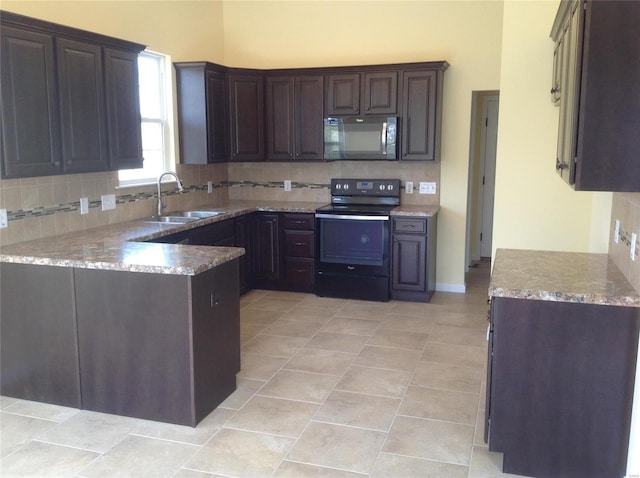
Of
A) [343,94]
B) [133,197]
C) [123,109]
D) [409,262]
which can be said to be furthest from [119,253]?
[343,94]

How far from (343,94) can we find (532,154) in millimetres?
2233

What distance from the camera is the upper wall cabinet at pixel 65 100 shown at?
10.4ft

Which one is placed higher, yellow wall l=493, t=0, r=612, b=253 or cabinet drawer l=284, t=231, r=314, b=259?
yellow wall l=493, t=0, r=612, b=253

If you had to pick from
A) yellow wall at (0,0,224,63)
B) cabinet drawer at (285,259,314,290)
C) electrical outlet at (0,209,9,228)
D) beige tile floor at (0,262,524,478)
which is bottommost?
beige tile floor at (0,262,524,478)

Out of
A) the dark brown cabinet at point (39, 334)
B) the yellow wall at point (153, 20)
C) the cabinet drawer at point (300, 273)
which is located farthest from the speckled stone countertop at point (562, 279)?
the yellow wall at point (153, 20)

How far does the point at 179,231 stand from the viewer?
4367 millimetres

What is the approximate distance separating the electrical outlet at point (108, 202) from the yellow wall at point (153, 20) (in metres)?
1.23

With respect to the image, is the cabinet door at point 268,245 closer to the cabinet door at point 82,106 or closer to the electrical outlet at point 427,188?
the electrical outlet at point 427,188

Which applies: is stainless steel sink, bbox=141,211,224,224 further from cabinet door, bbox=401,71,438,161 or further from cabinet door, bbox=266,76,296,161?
cabinet door, bbox=401,71,438,161

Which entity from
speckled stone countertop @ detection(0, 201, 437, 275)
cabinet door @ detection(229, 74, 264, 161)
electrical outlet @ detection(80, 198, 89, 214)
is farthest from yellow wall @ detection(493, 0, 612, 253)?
electrical outlet @ detection(80, 198, 89, 214)

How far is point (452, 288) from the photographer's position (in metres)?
5.95

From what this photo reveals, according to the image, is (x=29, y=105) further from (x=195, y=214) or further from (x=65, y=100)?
(x=195, y=214)

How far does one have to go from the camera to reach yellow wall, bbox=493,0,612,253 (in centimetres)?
386

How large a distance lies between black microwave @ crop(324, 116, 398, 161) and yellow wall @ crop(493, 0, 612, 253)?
5.29 ft
